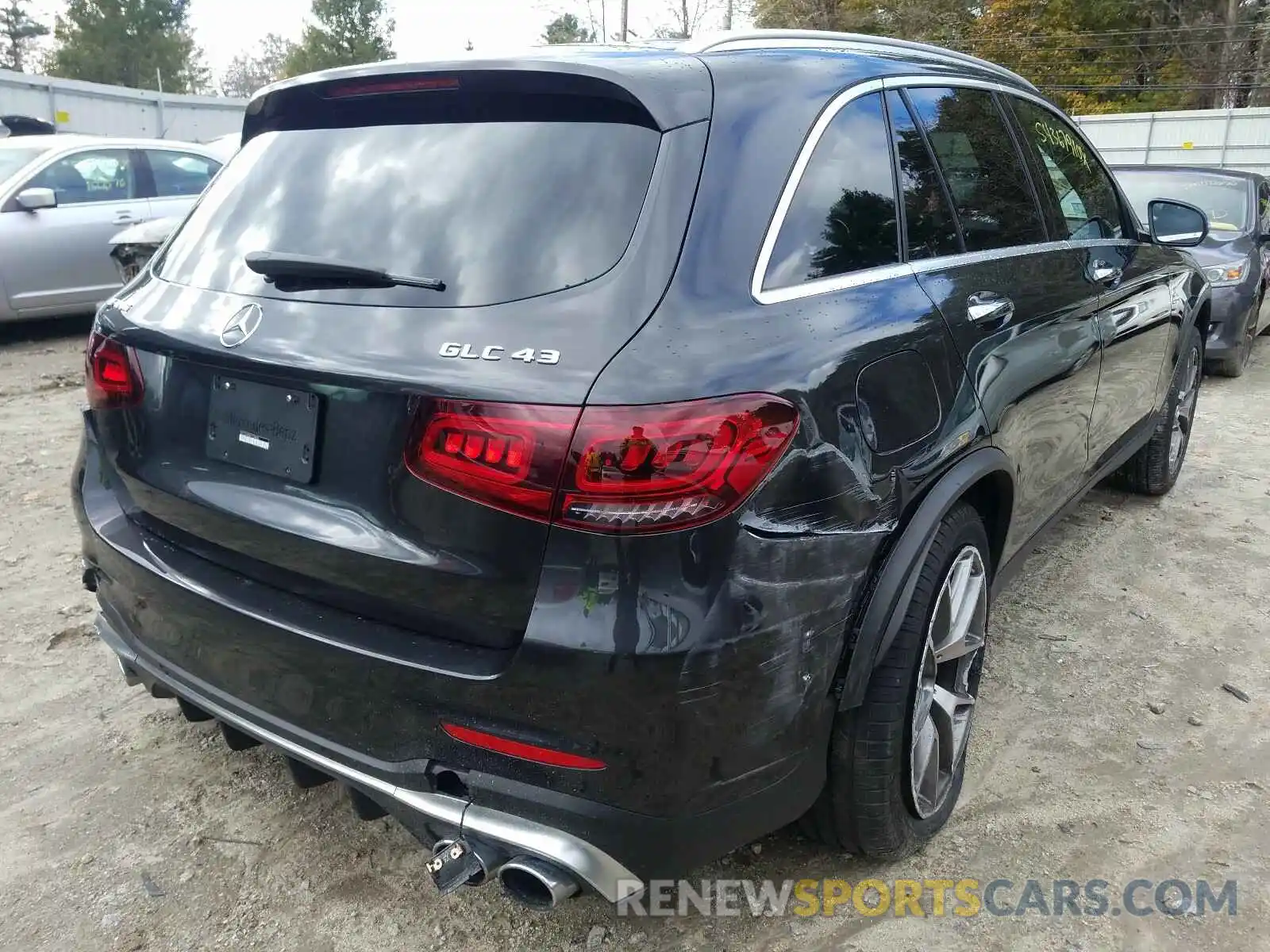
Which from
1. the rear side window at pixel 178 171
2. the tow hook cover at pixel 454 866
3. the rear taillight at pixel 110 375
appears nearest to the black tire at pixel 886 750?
the tow hook cover at pixel 454 866

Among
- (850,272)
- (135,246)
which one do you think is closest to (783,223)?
(850,272)

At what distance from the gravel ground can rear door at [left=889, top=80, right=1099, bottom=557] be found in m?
0.61

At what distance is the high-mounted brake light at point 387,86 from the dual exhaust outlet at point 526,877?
1474 mm

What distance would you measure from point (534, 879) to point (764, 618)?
0.62m

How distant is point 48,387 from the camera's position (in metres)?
6.87

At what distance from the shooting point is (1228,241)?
7.78m

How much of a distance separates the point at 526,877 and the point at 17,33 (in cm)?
7279

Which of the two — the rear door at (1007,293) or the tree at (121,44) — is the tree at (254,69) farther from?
the rear door at (1007,293)

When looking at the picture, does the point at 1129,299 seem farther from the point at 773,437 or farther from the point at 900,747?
the point at 773,437

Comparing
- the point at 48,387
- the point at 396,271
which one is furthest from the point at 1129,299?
the point at 48,387

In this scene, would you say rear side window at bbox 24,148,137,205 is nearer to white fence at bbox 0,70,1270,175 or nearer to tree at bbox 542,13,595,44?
white fence at bbox 0,70,1270,175

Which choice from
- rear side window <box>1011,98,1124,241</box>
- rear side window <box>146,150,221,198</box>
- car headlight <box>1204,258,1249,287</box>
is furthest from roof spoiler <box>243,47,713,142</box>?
rear side window <box>146,150,221,198</box>

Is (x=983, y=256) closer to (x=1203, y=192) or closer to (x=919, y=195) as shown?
(x=919, y=195)

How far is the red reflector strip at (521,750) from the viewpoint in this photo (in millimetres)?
1712
